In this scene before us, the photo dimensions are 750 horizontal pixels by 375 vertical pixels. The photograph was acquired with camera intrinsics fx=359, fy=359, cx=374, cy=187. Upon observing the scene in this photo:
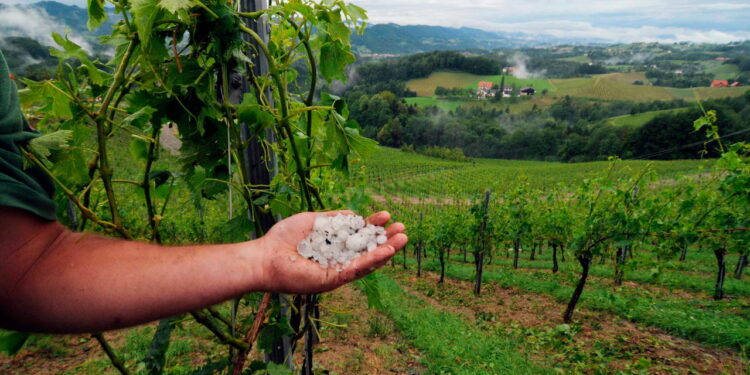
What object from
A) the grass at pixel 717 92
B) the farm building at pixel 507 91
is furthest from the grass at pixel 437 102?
the grass at pixel 717 92

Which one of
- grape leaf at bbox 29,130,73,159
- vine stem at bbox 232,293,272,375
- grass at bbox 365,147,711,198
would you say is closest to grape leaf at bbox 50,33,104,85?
grape leaf at bbox 29,130,73,159

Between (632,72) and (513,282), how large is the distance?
151202mm

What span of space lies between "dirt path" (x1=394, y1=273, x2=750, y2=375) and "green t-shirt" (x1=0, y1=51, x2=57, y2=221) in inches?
205

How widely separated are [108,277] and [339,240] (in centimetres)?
70

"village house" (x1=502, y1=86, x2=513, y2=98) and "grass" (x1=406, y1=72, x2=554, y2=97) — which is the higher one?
"grass" (x1=406, y1=72, x2=554, y2=97)

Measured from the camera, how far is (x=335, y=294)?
905 cm

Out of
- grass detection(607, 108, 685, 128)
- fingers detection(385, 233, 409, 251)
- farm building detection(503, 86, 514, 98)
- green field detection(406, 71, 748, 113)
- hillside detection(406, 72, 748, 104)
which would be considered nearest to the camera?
fingers detection(385, 233, 409, 251)

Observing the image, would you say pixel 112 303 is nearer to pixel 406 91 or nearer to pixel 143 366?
pixel 143 366

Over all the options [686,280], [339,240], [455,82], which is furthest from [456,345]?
[455,82]

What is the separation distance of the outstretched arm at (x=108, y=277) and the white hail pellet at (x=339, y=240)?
0.12 m

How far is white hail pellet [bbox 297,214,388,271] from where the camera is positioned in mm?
1271

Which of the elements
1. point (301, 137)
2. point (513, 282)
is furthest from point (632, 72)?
point (301, 137)

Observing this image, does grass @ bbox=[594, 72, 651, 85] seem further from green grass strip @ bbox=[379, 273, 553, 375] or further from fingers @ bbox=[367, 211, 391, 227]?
fingers @ bbox=[367, 211, 391, 227]

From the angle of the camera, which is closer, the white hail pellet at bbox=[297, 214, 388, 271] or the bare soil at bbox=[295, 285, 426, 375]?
the white hail pellet at bbox=[297, 214, 388, 271]
